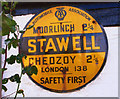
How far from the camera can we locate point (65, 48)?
9.32 feet

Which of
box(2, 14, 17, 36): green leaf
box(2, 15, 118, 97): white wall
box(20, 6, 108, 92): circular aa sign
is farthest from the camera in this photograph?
box(20, 6, 108, 92): circular aa sign

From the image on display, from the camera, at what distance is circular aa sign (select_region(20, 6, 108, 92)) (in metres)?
2.75

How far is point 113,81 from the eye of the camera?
8.63 feet

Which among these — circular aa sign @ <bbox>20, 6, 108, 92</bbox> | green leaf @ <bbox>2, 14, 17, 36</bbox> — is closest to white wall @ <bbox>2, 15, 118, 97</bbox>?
circular aa sign @ <bbox>20, 6, 108, 92</bbox>

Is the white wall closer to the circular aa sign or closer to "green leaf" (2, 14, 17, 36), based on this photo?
the circular aa sign

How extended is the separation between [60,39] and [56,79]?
0.69m

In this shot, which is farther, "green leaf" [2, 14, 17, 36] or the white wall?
the white wall

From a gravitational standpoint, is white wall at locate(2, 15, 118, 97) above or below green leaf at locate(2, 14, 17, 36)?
below

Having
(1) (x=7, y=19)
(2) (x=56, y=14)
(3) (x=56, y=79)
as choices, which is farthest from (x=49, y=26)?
(1) (x=7, y=19)

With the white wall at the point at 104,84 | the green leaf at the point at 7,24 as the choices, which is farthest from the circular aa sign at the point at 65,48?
the green leaf at the point at 7,24

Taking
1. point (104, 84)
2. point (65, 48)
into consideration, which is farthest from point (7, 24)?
point (104, 84)

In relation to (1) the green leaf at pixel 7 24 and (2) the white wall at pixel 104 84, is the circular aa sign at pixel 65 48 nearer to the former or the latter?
(2) the white wall at pixel 104 84

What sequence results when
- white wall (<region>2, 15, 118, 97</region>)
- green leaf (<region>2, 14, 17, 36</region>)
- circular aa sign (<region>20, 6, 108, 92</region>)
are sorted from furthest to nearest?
1. circular aa sign (<region>20, 6, 108, 92</region>)
2. white wall (<region>2, 15, 118, 97</region>)
3. green leaf (<region>2, 14, 17, 36</region>)

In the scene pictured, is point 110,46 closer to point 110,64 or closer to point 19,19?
point 110,64
